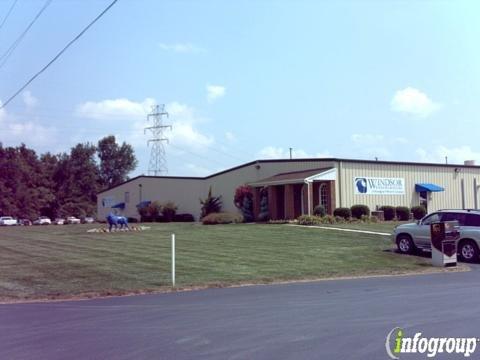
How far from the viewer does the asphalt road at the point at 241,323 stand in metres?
7.70

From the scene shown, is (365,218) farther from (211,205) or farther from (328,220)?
(211,205)

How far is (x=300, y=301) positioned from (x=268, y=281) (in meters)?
3.86

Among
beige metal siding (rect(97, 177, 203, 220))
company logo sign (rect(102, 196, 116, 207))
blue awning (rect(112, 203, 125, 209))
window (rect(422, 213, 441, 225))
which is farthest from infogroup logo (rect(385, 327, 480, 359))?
company logo sign (rect(102, 196, 116, 207))

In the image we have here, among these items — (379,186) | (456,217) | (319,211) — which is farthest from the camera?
(379,186)

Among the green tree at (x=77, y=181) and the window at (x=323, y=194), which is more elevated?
the green tree at (x=77, y=181)

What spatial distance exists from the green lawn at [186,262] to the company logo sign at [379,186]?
1355 centimetres

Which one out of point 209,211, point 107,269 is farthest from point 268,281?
point 209,211

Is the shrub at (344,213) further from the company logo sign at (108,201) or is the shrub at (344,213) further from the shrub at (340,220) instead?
the company logo sign at (108,201)

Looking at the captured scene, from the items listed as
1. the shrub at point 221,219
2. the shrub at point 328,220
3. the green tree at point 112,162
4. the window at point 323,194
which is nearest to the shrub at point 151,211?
the shrub at point 221,219

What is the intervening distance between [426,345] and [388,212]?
34.7 m

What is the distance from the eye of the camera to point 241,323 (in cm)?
947

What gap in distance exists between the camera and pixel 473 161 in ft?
171

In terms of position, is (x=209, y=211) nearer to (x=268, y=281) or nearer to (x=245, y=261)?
(x=245, y=261)

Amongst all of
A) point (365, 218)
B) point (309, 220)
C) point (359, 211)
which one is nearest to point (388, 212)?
point (359, 211)
